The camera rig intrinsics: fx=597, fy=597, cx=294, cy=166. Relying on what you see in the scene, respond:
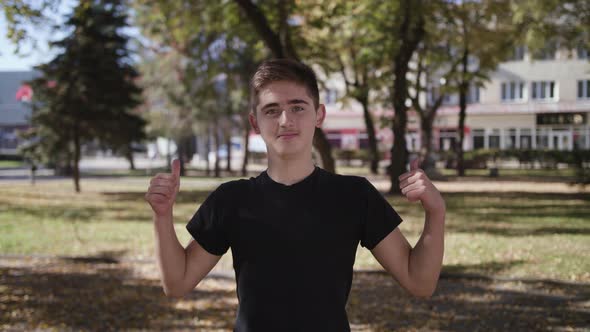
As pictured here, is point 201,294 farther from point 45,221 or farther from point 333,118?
point 333,118

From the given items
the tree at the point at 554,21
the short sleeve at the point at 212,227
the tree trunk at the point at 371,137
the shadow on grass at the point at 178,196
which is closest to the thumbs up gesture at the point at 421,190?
the short sleeve at the point at 212,227

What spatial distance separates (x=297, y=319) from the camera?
208cm

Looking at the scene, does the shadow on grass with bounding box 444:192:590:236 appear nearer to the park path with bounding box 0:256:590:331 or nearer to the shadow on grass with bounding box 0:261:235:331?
the park path with bounding box 0:256:590:331

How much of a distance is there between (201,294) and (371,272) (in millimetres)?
2450

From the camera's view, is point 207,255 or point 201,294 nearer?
point 207,255

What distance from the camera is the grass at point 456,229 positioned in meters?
8.83

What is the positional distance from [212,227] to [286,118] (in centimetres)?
50

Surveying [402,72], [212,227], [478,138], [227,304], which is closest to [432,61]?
[402,72]

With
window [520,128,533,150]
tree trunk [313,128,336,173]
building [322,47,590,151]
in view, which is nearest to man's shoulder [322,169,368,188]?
tree trunk [313,128,336,173]

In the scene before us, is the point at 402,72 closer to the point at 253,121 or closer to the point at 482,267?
the point at 482,267

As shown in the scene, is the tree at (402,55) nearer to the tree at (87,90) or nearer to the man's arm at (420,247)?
the tree at (87,90)

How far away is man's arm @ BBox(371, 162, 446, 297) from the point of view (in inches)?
84.8

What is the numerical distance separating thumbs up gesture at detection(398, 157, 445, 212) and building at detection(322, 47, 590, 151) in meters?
44.8

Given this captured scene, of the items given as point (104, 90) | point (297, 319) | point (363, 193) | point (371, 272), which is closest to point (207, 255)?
point (297, 319)
